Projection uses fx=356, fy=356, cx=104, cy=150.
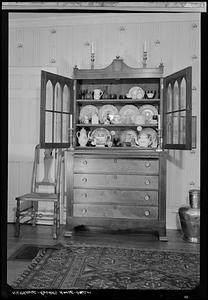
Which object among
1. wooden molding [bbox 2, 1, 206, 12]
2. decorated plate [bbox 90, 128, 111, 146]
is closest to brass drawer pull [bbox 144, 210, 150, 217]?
decorated plate [bbox 90, 128, 111, 146]

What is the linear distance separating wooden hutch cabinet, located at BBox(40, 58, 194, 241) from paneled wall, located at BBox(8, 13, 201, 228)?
291mm

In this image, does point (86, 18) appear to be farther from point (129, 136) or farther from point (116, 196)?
point (116, 196)

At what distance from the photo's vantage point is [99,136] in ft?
15.0

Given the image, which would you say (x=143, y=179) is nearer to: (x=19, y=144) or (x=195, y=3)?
(x=19, y=144)

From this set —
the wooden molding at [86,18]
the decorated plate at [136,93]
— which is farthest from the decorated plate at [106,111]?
the wooden molding at [86,18]

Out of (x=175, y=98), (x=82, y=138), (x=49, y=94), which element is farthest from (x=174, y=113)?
(x=49, y=94)

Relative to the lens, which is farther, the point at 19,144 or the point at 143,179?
the point at 19,144

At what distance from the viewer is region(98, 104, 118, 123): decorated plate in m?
4.63

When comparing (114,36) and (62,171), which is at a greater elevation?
(114,36)

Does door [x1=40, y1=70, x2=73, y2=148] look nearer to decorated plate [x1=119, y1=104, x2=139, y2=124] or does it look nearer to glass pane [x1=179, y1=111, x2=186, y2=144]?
decorated plate [x1=119, y1=104, x2=139, y2=124]

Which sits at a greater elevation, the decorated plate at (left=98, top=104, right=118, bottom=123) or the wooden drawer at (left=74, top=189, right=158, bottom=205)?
the decorated plate at (left=98, top=104, right=118, bottom=123)

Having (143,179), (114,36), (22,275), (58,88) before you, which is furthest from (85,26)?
(22,275)

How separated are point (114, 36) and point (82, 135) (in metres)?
1.39
